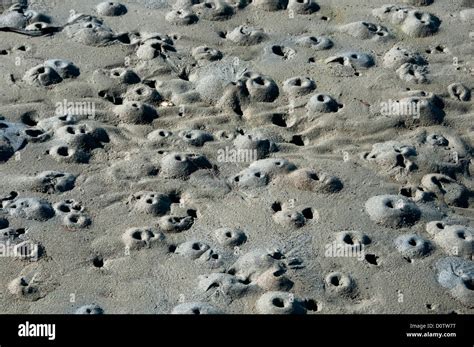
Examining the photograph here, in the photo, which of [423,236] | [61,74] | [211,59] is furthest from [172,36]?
[423,236]

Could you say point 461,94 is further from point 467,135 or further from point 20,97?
point 20,97

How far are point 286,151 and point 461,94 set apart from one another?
1.86m

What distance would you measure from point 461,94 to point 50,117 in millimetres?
3715

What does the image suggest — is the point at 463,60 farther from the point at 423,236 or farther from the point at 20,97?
the point at 20,97

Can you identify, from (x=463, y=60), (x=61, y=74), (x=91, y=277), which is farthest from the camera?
(x=463, y=60)

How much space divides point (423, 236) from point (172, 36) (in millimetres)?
3444

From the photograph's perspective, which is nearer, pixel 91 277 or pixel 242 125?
pixel 91 277

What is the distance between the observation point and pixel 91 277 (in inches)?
280

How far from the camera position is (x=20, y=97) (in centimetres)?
878

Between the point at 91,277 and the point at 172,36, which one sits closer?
the point at 91,277
